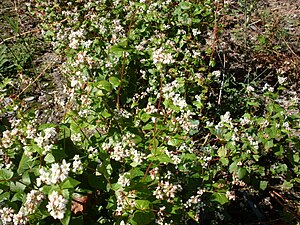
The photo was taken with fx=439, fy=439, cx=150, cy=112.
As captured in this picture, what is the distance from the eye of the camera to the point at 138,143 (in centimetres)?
217

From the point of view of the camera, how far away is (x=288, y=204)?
9.27 feet

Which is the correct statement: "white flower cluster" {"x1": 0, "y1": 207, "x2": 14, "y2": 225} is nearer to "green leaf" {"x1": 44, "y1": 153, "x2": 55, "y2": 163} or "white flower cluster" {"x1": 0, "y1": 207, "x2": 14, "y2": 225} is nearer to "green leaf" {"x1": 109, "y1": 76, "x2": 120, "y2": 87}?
"green leaf" {"x1": 44, "y1": 153, "x2": 55, "y2": 163}

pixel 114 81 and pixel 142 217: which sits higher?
pixel 114 81

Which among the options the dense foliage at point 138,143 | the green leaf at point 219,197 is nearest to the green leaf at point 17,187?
the dense foliage at point 138,143

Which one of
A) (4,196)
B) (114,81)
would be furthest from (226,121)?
(4,196)

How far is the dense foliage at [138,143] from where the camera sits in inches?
73.0

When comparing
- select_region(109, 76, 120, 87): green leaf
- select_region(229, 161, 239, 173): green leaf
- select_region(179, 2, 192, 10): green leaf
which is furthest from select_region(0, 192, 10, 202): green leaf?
select_region(179, 2, 192, 10): green leaf

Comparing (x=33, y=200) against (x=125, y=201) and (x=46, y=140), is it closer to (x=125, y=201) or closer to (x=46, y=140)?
(x=46, y=140)

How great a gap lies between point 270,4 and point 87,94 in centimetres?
310

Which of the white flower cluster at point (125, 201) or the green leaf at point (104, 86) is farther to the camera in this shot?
the green leaf at point (104, 86)

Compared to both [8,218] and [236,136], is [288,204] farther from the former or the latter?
[8,218]

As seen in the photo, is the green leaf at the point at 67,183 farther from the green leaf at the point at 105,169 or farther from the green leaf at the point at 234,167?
the green leaf at the point at 234,167

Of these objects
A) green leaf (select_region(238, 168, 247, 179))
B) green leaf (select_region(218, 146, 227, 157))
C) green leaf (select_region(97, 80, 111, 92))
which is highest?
green leaf (select_region(97, 80, 111, 92))

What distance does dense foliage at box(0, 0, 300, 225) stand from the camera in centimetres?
186
